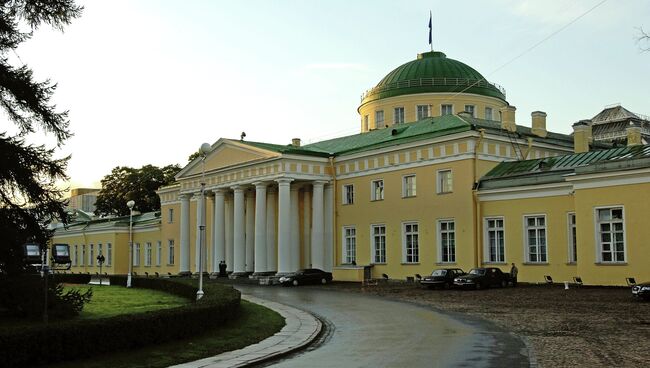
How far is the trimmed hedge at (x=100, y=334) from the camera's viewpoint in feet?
43.6

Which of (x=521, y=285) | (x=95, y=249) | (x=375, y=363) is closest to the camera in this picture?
(x=375, y=363)

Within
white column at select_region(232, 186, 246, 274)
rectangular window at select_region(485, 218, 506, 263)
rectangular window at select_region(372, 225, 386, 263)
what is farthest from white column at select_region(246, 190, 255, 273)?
rectangular window at select_region(485, 218, 506, 263)

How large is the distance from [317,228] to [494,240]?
45.7ft

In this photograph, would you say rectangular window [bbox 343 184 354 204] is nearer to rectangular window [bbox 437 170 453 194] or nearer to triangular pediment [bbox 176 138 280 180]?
triangular pediment [bbox 176 138 280 180]

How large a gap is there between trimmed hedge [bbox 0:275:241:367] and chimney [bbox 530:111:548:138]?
107 ft

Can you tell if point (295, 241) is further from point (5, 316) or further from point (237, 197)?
point (5, 316)

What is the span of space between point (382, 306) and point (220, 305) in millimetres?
9845

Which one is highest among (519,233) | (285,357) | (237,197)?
(237,197)

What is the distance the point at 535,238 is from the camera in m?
38.0

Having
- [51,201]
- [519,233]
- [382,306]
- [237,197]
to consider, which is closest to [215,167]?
[237,197]

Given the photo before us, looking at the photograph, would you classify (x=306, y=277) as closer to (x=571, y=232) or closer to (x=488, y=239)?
(x=488, y=239)

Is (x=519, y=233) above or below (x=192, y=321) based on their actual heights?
above

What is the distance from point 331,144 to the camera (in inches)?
2181

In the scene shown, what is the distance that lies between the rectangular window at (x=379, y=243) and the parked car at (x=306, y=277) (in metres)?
3.50
